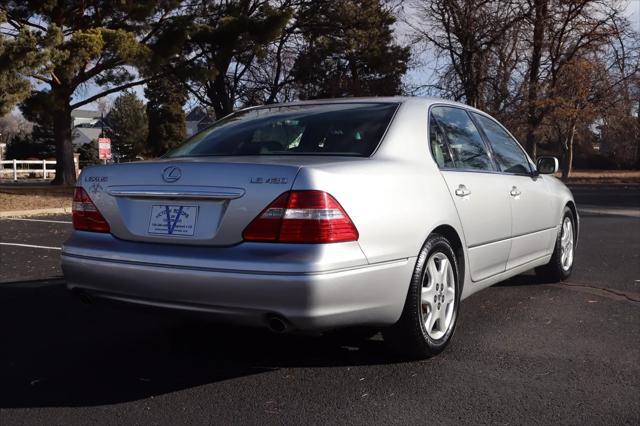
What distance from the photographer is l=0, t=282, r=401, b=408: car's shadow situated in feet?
11.7

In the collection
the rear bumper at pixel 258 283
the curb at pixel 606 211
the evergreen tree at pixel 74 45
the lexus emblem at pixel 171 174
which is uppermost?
the evergreen tree at pixel 74 45

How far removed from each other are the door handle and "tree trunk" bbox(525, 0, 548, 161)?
2296cm

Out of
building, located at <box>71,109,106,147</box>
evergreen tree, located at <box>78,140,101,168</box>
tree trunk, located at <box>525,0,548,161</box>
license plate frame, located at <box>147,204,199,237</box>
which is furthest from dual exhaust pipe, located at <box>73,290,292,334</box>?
building, located at <box>71,109,106,147</box>

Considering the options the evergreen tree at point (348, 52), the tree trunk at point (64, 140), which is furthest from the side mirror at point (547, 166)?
the evergreen tree at point (348, 52)

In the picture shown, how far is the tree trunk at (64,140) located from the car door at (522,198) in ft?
70.5

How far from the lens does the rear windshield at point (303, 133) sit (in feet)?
13.6

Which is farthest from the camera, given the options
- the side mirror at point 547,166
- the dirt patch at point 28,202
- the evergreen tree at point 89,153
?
the evergreen tree at point 89,153

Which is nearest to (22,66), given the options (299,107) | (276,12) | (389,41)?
(276,12)

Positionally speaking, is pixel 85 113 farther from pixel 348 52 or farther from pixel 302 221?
pixel 302 221

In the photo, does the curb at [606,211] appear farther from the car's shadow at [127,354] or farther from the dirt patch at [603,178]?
the dirt patch at [603,178]

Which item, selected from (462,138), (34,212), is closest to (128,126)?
(34,212)

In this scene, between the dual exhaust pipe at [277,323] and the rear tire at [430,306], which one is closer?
the dual exhaust pipe at [277,323]

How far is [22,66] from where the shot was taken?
18.4m

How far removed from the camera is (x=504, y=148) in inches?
218
